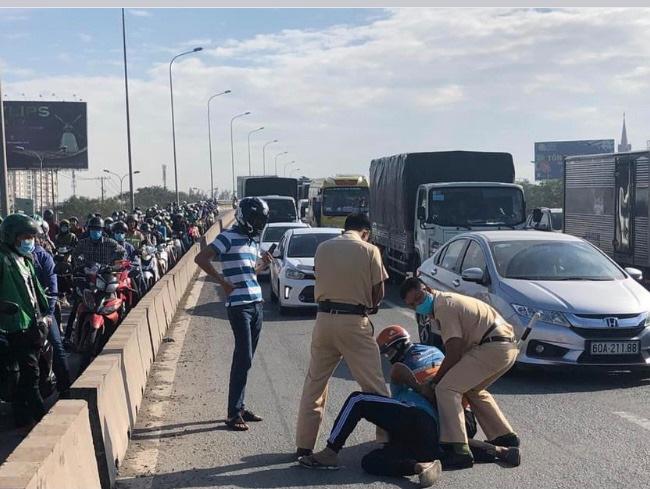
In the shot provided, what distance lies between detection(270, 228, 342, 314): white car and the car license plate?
6.33 meters

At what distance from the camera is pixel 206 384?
941 centimetres

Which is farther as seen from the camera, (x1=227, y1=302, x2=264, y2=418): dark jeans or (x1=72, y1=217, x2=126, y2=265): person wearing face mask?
(x1=72, y1=217, x2=126, y2=265): person wearing face mask

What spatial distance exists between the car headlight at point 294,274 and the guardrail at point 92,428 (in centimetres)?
542

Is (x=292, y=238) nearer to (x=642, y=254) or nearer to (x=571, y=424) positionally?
(x=642, y=254)

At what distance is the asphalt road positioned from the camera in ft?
19.8

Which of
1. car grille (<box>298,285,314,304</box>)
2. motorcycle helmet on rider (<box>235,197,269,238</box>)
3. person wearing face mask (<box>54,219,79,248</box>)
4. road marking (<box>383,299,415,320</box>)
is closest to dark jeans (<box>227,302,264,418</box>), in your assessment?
motorcycle helmet on rider (<box>235,197,269,238</box>)

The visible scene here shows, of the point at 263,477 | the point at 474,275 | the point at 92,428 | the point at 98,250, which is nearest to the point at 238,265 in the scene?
the point at 263,477

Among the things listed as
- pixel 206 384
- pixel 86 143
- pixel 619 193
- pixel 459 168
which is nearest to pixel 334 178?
pixel 459 168

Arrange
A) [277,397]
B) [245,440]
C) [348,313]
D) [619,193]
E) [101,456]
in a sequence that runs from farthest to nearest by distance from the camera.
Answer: [619,193] → [277,397] → [245,440] → [348,313] → [101,456]

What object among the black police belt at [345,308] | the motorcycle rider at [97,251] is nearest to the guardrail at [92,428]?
the black police belt at [345,308]

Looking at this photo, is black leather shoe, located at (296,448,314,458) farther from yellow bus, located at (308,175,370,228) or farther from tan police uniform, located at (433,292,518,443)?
yellow bus, located at (308,175,370,228)

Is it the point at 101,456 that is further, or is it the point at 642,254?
the point at 642,254

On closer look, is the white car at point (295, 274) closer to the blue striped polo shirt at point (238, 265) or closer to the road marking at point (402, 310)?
the road marking at point (402, 310)

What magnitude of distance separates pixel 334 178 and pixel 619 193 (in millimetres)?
17328
